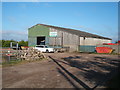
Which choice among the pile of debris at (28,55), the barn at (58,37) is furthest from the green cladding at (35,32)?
the pile of debris at (28,55)

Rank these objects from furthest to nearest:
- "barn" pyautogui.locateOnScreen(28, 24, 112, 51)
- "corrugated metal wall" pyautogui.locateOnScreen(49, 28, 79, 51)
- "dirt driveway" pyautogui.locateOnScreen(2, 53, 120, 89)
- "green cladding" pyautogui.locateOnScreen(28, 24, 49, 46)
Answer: "green cladding" pyautogui.locateOnScreen(28, 24, 49, 46) → "barn" pyautogui.locateOnScreen(28, 24, 112, 51) → "corrugated metal wall" pyautogui.locateOnScreen(49, 28, 79, 51) → "dirt driveway" pyautogui.locateOnScreen(2, 53, 120, 89)

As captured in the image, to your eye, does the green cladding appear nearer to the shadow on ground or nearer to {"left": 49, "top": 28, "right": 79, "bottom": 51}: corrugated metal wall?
{"left": 49, "top": 28, "right": 79, "bottom": 51}: corrugated metal wall

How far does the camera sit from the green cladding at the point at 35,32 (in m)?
36.3

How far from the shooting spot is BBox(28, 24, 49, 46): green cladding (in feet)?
119

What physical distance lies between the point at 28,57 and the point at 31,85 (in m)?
8.93

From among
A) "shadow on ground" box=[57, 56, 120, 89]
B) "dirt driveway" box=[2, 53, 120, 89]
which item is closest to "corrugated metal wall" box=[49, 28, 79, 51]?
"shadow on ground" box=[57, 56, 120, 89]

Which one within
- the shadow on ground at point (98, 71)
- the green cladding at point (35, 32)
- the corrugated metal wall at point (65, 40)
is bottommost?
the shadow on ground at point (98, 71)

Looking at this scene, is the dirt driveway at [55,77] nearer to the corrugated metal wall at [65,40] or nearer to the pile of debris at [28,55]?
the pile of debris at [28,55]

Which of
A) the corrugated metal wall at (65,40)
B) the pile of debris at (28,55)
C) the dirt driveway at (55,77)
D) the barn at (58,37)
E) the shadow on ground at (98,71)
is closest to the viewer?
the dirt driveway at (55,77)

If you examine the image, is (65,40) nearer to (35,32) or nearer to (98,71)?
(35,32)

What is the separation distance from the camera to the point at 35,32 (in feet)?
124

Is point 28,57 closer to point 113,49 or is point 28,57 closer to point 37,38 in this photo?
point 113,49

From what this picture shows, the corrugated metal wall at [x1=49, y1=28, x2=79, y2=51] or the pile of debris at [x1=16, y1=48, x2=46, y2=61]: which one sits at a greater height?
the corrugated metal wall at [x1=49, y1=28, x2=79, y2=51]

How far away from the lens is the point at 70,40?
33625 mm
